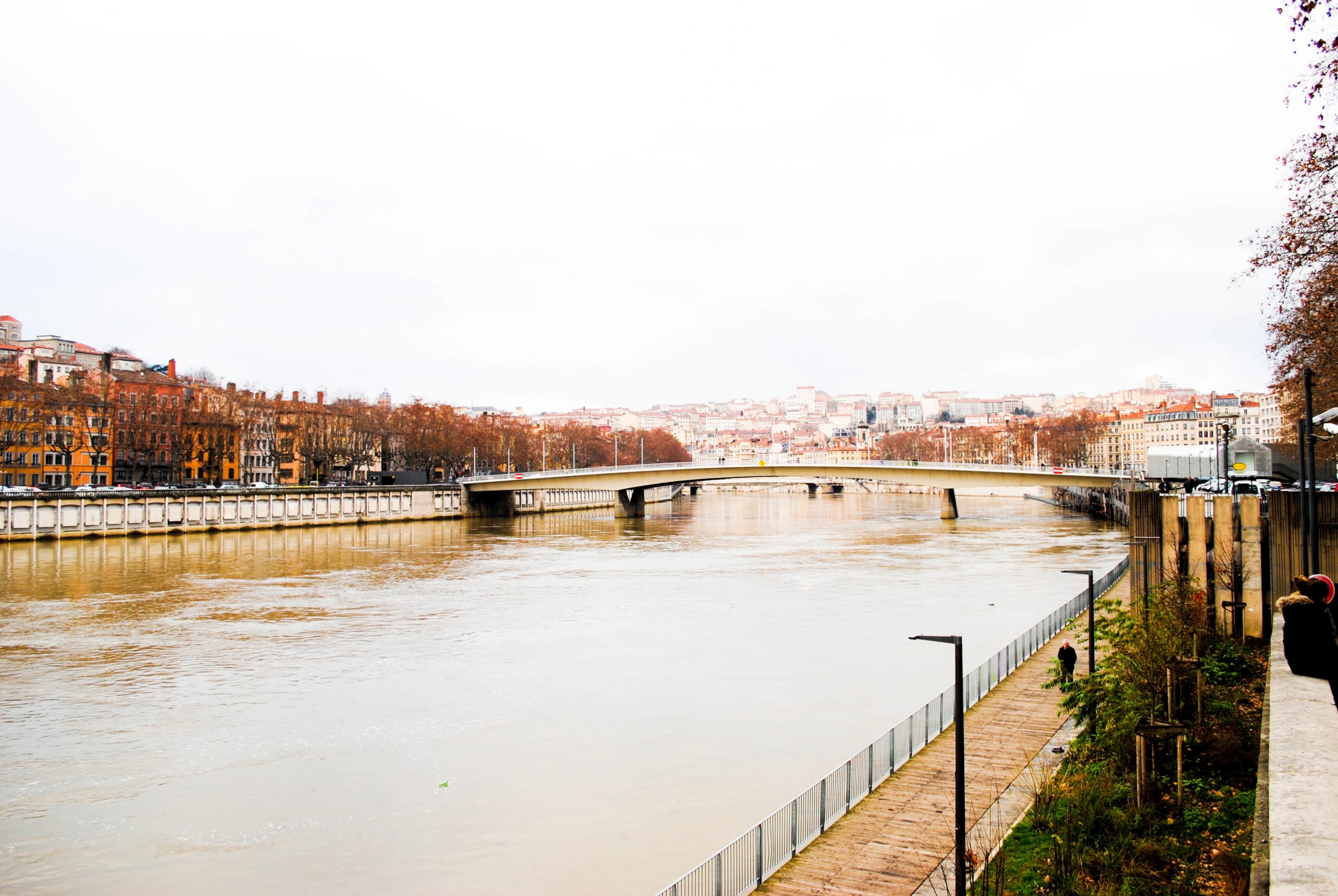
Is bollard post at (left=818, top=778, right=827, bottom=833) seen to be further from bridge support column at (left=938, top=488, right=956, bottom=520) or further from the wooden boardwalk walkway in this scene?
bridge support column at (left=938, top=488, right=956, bottom=520)

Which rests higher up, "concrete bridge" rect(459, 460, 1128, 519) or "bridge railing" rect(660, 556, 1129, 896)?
"concrete bridge" rect(459, 460, 1128, 519)

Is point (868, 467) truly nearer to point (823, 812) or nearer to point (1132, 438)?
point (823, 812)

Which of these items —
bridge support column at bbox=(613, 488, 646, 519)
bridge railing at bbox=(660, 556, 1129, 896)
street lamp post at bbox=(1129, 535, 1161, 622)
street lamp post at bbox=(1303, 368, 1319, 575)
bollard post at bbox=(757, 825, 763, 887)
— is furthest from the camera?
bridge support column at bbox=(613, 488, 646, 519)

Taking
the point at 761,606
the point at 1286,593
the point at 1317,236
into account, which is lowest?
the point at 761,606

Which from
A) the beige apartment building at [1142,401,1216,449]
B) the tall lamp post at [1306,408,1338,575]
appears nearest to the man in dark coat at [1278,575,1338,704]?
the tall lamp post at [1306,408,1338,575]

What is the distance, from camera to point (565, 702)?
16797 millimetres

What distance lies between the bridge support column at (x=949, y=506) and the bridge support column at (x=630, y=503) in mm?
20565

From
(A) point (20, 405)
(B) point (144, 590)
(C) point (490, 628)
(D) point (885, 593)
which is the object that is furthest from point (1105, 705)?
(A) point (20, 405)

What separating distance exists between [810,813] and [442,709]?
8.31 m

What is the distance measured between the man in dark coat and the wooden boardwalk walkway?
306 centimetres

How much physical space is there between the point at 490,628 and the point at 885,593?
11558 millimetres

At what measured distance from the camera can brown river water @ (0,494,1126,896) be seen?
10.7m

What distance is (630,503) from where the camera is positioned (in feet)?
235

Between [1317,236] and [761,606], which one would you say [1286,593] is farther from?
[761,606]
